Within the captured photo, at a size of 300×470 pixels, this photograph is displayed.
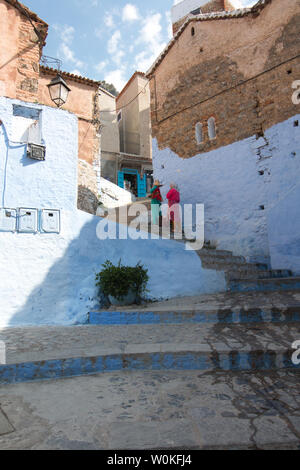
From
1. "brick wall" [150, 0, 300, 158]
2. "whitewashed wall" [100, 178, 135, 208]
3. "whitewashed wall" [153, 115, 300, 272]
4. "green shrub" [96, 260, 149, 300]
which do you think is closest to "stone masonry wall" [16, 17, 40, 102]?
"brick wall" [150, 0, 300, 158]

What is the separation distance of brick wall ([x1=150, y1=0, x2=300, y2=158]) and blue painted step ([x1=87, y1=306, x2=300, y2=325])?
5.95 m

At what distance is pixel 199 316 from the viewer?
15.8 ft

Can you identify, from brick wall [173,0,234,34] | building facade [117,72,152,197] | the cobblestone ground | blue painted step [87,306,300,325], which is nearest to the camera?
the cobblestone ground

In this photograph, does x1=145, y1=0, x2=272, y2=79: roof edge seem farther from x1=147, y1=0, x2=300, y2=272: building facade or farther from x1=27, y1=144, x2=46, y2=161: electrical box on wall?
x1=27, y1=144, x2=46, y2=161: electrical box on wall

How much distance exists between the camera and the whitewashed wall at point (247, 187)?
26.6 ft

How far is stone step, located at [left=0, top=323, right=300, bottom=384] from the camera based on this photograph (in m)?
3.13

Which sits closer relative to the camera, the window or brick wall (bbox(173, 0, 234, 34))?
the window

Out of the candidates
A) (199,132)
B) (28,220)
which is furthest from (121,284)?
(199,132)

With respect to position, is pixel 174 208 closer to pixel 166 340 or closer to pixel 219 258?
pixel 219 258

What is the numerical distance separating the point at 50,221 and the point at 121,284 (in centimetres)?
187

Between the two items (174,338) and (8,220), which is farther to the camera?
(8,220)

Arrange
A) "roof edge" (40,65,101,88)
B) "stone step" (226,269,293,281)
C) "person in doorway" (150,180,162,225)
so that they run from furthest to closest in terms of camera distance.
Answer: "roof edge" (40,65,101,88) < "person in doorway" (150,180,162,225) < "stone step" (226,269,293,281)

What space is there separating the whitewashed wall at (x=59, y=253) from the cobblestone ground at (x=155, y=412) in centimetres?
271

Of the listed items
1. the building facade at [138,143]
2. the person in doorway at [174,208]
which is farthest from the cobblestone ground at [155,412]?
the building facade at [138,143]
